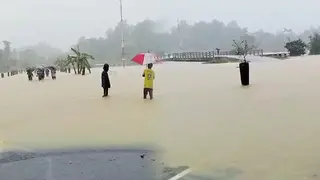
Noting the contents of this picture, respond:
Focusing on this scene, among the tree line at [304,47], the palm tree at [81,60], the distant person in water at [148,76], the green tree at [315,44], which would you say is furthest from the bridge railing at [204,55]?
the distant person in water at [148,76]

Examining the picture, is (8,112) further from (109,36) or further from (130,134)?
(109,36)

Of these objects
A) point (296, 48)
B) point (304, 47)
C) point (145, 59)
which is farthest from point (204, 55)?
point (145, 59)

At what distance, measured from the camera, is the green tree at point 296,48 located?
194ft

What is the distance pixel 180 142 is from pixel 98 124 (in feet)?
10.6

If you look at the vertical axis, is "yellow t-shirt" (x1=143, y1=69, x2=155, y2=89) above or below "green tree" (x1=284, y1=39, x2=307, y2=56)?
below

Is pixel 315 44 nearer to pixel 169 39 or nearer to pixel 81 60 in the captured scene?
pixel 81 60

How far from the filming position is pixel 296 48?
59156mm

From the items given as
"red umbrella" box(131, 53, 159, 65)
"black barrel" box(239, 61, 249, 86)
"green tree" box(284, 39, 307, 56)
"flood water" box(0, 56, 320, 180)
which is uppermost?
"green tree" box(284, 39, 307, 56)

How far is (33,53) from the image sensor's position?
111062 millimetres

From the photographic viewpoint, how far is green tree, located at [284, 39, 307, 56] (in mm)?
59156

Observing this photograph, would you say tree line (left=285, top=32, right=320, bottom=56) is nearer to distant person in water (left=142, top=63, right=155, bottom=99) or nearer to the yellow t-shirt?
distant person in water (left=142, top=63, right=155, bottom=99)

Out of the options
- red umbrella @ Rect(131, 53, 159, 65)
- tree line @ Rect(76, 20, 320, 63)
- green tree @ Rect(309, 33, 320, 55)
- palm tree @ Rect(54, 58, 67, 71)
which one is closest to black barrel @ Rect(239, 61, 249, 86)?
red umbrella @ Rect(131, 53, 159, 65)

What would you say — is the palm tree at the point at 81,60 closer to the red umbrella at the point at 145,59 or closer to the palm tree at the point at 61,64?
the palm tree at the point at 61,64

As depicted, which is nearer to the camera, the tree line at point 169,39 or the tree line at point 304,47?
the tree line at point 304,47
